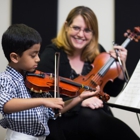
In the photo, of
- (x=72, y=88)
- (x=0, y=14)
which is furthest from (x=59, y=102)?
(x=0, y=14)

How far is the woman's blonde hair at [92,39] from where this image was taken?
4.57ft

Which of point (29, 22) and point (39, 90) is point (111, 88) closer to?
point (39, 90)

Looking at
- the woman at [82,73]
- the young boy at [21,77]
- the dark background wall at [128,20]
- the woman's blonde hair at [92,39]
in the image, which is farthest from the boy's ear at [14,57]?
the dark background wall at [128,20]

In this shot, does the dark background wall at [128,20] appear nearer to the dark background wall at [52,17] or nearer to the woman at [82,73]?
the dark background wall at [52,17]

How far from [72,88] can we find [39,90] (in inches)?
6.4

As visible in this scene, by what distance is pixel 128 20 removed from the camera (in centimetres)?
186

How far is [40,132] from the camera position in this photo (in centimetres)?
101

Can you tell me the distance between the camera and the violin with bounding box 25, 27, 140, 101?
1053mm

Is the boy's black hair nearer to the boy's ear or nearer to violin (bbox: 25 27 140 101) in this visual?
the boy's ear

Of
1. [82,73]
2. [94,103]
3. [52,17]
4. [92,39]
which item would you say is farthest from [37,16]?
[94,103]

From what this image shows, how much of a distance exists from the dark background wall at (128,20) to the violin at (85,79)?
0.36 meters

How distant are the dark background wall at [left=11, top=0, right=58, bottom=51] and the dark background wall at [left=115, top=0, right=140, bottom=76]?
0.45m

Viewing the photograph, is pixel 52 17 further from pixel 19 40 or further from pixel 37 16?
pixel 19 40

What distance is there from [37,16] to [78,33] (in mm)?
619
